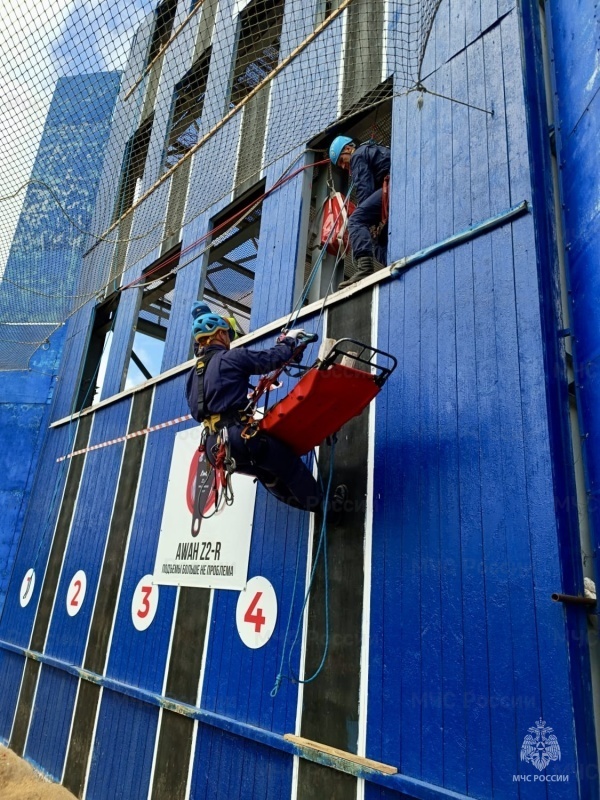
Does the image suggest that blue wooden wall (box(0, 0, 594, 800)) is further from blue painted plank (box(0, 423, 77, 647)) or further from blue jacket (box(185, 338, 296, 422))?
blue painted plank (box(0, 423, 77, 647))

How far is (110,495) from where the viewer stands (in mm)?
6836

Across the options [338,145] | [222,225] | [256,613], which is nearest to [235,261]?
[222,225]

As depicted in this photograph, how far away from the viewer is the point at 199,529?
527 centimetres

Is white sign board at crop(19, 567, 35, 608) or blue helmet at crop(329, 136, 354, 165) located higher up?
blue helmet at crop(329, 136, 354, 165)

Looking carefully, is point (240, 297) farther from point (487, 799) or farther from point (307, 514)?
point (487, 799)

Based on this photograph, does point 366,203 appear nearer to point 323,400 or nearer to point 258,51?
point 323,400

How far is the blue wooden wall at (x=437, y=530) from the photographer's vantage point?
9.62 feet

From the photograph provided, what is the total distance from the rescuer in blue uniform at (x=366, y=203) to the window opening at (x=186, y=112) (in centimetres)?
400

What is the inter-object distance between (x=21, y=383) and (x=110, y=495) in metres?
4.23

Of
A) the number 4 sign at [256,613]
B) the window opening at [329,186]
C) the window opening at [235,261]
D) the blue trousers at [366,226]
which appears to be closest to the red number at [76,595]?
the number 4 sign at [256,613]

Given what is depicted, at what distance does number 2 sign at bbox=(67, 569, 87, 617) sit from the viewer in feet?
22.0

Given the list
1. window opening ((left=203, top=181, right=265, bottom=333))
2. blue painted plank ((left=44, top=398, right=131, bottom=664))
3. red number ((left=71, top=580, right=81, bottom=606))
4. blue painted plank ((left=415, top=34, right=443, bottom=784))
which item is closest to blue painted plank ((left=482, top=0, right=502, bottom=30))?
blue painted plank ((left=415, top=34, right=443, bottom=784))

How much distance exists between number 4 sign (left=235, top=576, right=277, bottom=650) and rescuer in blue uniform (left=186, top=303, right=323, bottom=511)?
0.85m

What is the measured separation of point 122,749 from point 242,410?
144 inches
